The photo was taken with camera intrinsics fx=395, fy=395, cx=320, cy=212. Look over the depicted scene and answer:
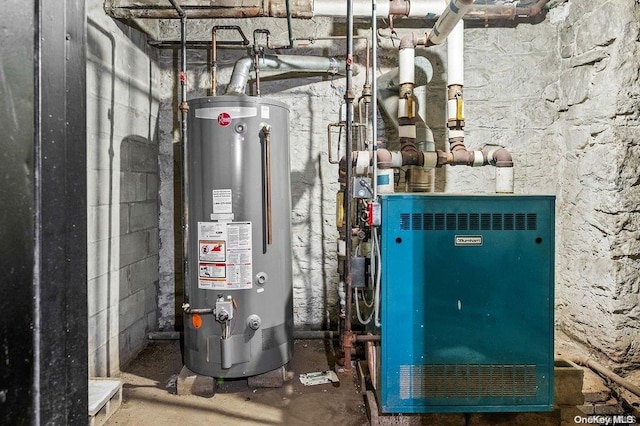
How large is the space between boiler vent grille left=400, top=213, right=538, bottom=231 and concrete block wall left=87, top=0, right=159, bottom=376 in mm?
1483

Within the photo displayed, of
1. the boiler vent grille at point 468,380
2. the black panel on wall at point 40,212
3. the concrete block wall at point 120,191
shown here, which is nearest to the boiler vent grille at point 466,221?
the boiler vent grille at point 468,380

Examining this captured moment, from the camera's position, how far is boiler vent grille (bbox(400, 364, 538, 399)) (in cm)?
156

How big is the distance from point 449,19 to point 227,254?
1534mm

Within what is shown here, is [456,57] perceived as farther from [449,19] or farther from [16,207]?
[16,207]

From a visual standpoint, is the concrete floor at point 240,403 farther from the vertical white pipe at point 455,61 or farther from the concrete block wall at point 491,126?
the vertical white pipe at point 455,61

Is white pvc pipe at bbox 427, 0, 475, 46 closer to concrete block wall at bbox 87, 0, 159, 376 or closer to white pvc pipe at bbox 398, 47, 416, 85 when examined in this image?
white pvc pipe at bbox 398, 47, 416, 85

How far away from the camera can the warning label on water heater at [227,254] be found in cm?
187

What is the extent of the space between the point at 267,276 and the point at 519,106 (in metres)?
1.91

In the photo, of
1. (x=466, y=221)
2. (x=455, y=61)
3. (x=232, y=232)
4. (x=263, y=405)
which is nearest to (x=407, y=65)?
(x=455, y=61)

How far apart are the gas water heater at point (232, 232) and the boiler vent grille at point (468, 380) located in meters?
0.74

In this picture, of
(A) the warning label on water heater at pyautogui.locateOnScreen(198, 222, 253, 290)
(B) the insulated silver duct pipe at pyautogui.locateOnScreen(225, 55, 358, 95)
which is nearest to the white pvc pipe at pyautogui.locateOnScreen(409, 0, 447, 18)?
(B) the insulated silver duct pipe at pyautogui.locateOnScreen(225, 55, 358, 95)

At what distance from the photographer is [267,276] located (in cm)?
194
